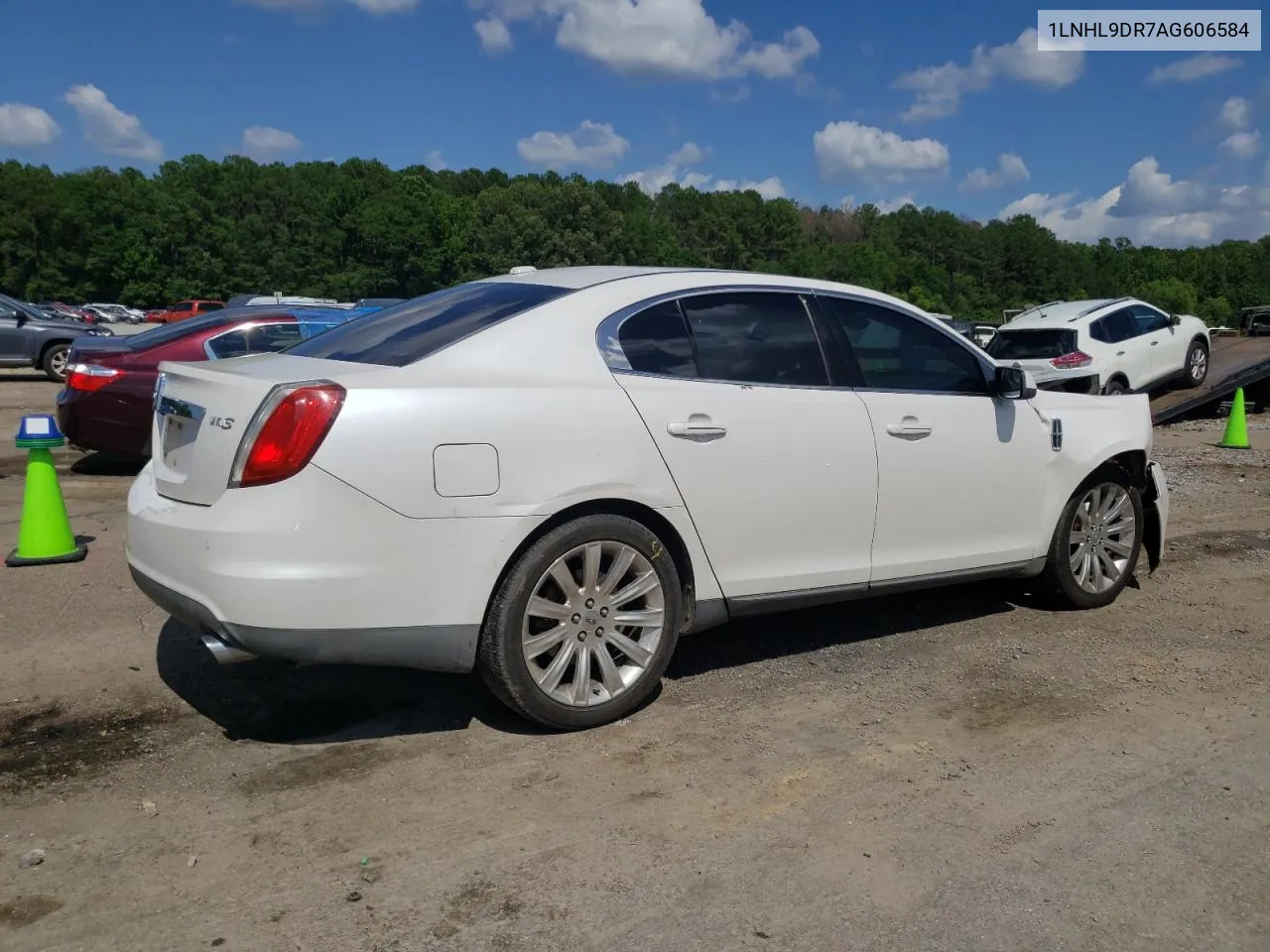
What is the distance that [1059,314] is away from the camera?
15477 mm

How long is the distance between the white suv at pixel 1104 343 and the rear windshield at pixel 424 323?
1117cm

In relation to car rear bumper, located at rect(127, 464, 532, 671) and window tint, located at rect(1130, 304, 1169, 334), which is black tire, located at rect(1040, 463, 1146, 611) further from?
window tint, located at rect(1130, 304, 1169, 334)

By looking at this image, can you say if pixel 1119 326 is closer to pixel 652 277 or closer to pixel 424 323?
pixel 652 277

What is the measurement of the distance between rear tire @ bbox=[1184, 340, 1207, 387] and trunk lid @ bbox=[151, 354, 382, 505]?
1575 centimetres

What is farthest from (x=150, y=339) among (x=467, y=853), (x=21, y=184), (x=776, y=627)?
(x=21, y=184)

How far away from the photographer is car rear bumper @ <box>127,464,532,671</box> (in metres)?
3.43

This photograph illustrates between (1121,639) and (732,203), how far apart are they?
427 ft

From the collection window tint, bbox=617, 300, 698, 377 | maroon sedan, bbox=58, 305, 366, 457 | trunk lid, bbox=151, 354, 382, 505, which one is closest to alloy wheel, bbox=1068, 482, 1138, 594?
window tint, bbox=617, 300, 698, 377

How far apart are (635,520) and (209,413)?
60.4 inches

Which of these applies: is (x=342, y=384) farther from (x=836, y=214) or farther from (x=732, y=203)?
(x=836, y=214)

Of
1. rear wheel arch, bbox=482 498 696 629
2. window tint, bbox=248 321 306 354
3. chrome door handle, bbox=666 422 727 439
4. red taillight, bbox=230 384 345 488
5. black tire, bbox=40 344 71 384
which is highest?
black tire, bbox=40 344 71 384

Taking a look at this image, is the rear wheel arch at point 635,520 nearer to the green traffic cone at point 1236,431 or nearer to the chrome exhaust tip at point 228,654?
the chrome exhaust tip at point 228,654

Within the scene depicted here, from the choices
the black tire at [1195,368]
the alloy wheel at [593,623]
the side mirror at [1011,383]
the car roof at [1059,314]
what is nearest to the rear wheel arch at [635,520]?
the alloy wheel at [593,623]

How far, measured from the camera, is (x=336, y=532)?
3.46 metres
